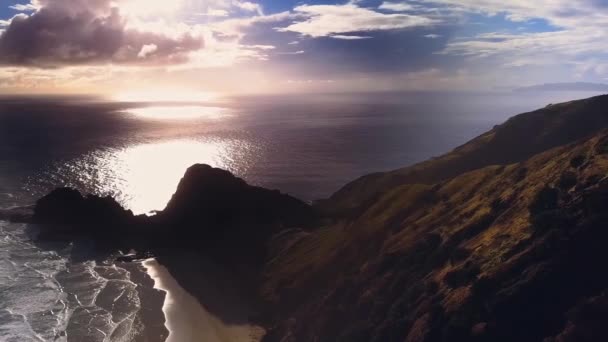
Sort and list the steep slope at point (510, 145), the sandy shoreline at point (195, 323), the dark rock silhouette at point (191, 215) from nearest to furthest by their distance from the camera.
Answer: the sandy shoreline at point (195, 323)
the dark rock silhouette at point (191, 215)
the steep slope at point (510, 145)

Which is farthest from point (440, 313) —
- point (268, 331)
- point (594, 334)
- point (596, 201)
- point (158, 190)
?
point (158, 190)

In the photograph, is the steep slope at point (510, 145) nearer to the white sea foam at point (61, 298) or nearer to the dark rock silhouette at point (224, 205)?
the dark rock silhouette at point (224, 205)

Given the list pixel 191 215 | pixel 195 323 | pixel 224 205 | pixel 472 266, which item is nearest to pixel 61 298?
pixel 195 323

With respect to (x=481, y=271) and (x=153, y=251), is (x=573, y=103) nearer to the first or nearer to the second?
(x=481, y=271)

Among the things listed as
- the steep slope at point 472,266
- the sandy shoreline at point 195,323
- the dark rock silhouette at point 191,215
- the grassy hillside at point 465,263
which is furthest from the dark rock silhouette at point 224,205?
the steep slope at point 472,266

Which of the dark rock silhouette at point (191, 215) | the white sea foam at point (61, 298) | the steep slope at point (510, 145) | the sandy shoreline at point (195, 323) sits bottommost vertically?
the sandy shoreline at point (195, 323)

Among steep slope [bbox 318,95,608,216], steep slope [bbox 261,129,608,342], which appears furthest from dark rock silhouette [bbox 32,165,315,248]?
steep slope [bbox 261,129,608,342]

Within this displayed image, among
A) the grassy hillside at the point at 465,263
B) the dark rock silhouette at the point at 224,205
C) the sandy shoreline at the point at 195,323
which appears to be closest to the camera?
the grassy hillside at the point at 465,263

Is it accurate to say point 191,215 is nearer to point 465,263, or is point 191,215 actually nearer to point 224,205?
point 224,205
